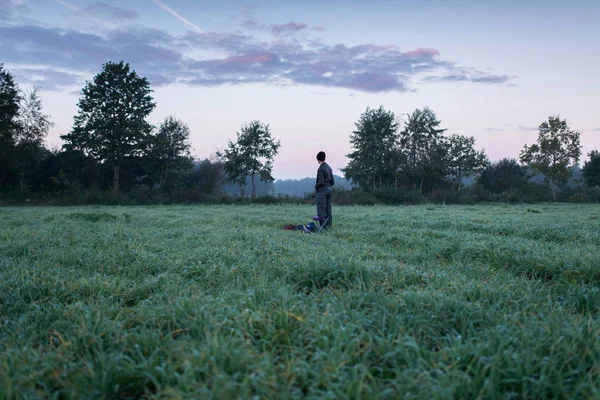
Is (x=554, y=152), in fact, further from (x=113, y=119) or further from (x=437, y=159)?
(x=113, y=119)

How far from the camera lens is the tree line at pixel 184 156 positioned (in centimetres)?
3559

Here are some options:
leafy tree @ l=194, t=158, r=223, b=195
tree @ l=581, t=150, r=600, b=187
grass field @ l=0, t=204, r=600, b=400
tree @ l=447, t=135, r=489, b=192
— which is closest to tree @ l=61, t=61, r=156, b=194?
leafy tree @ l=194, t=158, r=223, b=195

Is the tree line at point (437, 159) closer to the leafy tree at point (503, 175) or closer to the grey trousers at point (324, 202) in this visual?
the leafy tree at point (503, 175)

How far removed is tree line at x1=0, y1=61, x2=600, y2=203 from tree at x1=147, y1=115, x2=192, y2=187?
0.38 feet

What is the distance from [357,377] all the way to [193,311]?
145 centimetres

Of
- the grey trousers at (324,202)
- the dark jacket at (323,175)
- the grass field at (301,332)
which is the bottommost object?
the grass field at (301,332)

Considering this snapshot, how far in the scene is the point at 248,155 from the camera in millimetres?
46125

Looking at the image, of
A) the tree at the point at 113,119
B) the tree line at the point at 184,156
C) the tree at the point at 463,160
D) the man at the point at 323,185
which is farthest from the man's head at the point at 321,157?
the tree at the point at 463,160

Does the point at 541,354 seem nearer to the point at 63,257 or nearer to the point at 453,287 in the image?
the point at 453,287

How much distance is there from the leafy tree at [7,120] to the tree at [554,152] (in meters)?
60.7

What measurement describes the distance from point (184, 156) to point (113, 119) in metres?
8.50

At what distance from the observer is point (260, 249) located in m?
6.11

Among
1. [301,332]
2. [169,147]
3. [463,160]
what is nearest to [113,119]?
[169,147]

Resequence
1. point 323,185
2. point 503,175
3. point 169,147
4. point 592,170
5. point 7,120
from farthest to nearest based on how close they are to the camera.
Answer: point 503,175 < point 592,170 < point 169,147 < point 7,120 < point 323,185
